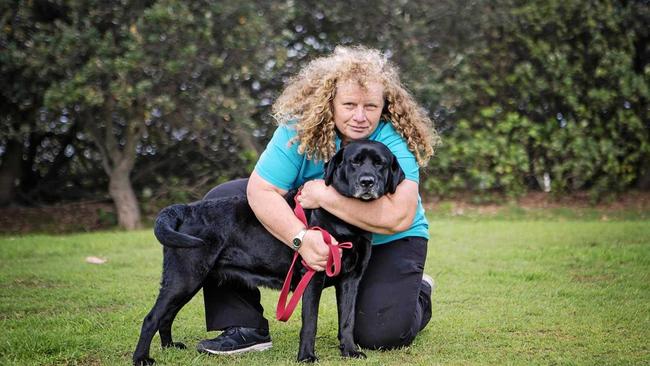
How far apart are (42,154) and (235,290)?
769cm

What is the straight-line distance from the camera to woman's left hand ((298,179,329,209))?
3609 mm

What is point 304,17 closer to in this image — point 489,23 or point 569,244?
point 489,23

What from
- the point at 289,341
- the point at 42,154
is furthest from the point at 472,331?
the point at 42,154

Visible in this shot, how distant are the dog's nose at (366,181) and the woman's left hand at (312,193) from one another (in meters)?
0.21

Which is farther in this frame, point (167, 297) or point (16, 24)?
point (16, 24)

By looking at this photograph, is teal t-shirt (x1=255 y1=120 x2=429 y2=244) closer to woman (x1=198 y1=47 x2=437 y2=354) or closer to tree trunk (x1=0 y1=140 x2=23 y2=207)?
woman (x1=198 y1=47 x2=437 y2=354)

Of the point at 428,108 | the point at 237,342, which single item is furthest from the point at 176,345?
the point at 428,108

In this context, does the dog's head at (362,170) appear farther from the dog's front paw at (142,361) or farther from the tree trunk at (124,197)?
the tree trunk at (124,197)

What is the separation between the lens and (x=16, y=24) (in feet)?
29.0

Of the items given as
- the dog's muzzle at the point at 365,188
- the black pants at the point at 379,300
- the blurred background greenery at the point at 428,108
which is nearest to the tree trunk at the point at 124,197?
the blurred background greenery at the point at 428,108

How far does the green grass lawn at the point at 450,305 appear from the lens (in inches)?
146

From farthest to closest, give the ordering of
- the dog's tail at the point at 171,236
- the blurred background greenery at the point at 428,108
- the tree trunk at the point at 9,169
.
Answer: the tree trunk at the point at 9,169 < the blurred background greenery at the point at 428,108 < the dog's tail at the point at 171,236

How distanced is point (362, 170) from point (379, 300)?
844 millimetres

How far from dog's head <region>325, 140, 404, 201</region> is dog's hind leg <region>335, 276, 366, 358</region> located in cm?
46
